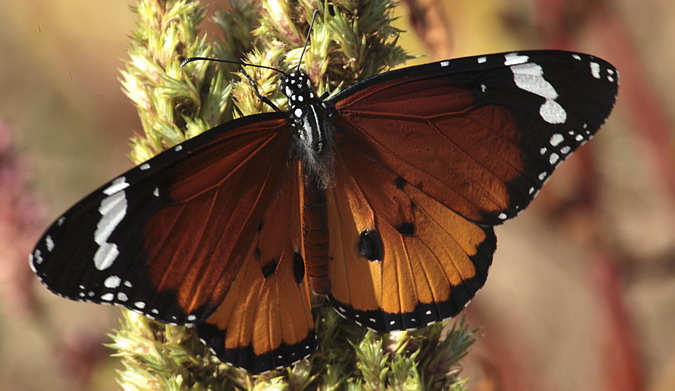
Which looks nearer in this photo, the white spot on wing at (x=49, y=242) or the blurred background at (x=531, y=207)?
the white spot on wing at (x=49, y=242)

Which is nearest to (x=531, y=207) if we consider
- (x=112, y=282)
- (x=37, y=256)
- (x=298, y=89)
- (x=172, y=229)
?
(x=298, y=89)

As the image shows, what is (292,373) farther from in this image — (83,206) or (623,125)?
(623,125)

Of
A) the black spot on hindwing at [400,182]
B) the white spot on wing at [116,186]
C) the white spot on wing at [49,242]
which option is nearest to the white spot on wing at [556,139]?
the black spot on hindwing at [400,182]

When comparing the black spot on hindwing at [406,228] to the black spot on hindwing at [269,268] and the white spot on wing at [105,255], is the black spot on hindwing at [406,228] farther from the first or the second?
the white spot on wing at [105,255]

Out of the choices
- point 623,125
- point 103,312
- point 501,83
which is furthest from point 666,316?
point 103,312

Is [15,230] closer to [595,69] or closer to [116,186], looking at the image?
[116,186]
